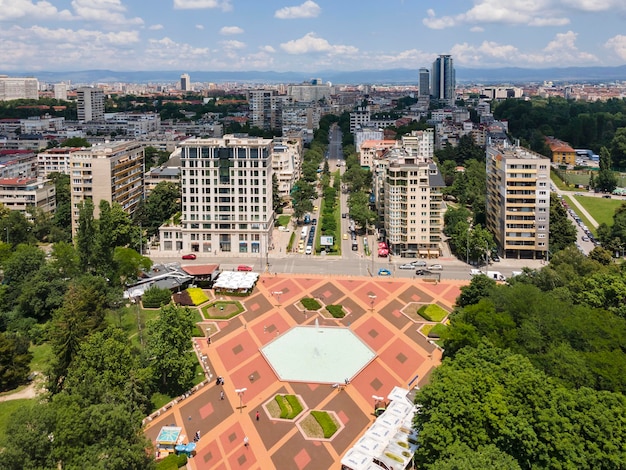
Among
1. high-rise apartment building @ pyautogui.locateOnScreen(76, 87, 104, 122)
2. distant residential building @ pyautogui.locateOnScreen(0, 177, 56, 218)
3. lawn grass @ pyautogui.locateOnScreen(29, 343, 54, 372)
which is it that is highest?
high-rise apartment building @ pyautogui.locateOnScreen(76, 87, 104, 122)

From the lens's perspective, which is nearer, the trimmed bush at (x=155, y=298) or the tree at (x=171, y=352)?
the tree at (x=171, y=352)

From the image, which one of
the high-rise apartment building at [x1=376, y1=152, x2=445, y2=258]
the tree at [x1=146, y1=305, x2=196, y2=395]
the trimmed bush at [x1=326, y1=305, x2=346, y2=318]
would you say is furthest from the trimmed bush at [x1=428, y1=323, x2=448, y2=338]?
the tree at [x1=146, y1=305, x2=196, y2=395]

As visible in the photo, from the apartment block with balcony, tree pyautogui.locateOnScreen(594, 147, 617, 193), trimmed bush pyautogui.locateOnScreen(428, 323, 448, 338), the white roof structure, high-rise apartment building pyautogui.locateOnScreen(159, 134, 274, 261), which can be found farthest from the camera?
tree pyautogui.locateOnScreen(594, 147, 617, 193)

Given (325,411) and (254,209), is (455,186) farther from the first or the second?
(325,411)

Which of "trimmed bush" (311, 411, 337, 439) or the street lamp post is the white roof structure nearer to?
the street lamp post

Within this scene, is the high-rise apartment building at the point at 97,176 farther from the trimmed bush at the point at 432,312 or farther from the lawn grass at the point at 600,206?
the lawn grass at the point at 600,206

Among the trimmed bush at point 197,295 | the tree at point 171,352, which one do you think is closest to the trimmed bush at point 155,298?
the trimmed bush at point 197,295

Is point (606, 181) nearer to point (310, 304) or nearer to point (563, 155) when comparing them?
point (563, 155)
